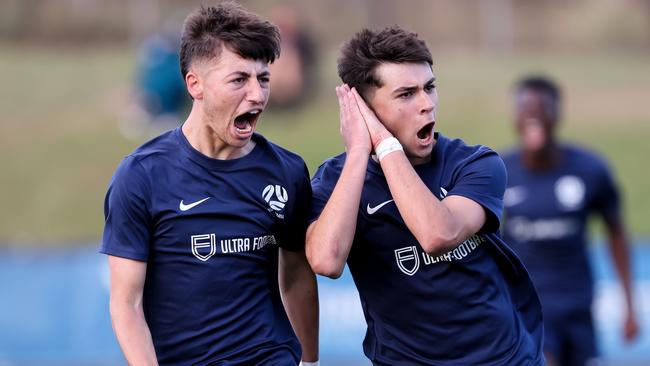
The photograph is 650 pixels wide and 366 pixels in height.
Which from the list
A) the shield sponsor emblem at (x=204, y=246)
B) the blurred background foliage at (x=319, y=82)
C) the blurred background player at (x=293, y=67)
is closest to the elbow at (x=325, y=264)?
the shield sponsor emblem at (x=204, y=246)

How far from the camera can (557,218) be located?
8.62m

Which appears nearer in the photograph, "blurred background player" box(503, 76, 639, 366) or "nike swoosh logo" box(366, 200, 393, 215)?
"nike swoosh logo" box(366, 200, 393, 215)

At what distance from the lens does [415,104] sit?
506 centimetres

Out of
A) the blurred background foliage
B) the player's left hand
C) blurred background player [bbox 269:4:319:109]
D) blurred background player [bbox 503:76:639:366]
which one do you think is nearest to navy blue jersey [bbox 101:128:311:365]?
blurred background player [bbox 503:76:639:366]

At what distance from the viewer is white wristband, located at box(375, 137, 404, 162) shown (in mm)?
5027

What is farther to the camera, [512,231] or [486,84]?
[486,84]

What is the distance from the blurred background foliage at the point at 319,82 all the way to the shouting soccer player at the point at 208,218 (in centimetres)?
1284

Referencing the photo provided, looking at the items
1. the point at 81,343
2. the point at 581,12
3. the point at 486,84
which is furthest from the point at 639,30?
the point at 81,343

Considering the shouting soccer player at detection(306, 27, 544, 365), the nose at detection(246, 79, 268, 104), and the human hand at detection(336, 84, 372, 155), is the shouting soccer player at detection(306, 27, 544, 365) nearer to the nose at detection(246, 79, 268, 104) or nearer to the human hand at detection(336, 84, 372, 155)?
the human hand at detection(336, 84, 372, 155)

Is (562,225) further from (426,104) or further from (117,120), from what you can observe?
(117,120)

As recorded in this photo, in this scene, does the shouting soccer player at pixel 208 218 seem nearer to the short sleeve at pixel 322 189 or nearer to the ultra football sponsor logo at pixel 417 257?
the short sleeve at pixel 322 189

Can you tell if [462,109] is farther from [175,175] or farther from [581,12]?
[175,175]

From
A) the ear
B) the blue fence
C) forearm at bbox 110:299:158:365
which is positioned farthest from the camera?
the blue fence

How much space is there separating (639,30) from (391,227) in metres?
19.2
